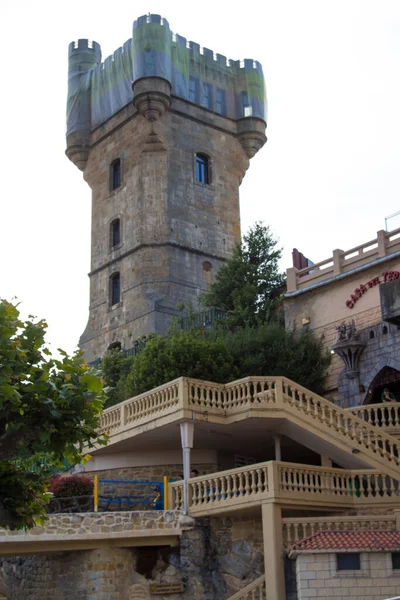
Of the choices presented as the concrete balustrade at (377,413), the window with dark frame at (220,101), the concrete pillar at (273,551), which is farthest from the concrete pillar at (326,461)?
the window with dark frame at (220,101)

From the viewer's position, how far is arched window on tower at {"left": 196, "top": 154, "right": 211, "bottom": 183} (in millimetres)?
44375

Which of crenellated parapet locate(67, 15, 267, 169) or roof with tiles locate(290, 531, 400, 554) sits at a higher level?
crenellated parapet locate(67, 15, 267, 169)

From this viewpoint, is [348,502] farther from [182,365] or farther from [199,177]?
[199,177]

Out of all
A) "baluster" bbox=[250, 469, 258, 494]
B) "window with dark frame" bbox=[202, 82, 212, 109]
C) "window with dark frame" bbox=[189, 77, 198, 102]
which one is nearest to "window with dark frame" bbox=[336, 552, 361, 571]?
"baluster" bbox=[250, 469, 258, 494]

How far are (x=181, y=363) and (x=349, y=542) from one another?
11.4m

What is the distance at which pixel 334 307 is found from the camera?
29.8m

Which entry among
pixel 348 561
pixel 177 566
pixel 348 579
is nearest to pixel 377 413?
pixel 177 566

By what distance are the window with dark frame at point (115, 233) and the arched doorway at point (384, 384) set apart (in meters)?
19.3

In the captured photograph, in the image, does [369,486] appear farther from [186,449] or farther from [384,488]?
[186,449]

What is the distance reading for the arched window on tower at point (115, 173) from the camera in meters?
44.7

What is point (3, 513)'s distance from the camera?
13836 mm

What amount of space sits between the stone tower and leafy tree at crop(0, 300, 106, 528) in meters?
24.7

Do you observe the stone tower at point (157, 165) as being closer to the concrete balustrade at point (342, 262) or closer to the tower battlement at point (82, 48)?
the tower battlement at point (82, 48)

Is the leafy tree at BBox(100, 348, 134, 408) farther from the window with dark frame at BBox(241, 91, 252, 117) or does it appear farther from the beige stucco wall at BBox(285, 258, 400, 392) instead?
the window with dark frame at BBox(241, 91, 252, 117)
